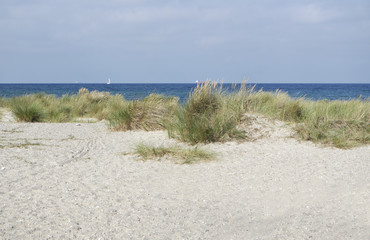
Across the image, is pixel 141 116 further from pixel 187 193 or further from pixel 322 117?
pixel 187 193

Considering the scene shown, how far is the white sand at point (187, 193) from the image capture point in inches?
144

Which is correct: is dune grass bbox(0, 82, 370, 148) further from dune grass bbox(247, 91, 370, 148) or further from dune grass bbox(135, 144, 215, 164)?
dune grass bbox(135, 144, 215, 164)

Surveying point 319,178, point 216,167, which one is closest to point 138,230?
point 216,167

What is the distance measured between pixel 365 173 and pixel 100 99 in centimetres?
1421

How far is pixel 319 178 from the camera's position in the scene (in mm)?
5625

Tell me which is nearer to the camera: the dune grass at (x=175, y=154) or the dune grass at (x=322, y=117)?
the dune grass at (x=175, y=154)

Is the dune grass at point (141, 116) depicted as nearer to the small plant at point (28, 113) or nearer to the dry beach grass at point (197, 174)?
the dry beach grass at point (197, 174)

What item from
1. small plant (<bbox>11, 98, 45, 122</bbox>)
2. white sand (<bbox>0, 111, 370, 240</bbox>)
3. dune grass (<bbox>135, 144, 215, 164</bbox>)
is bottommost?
white sand (<bbox>0, 111, 370, 240</bbox>)

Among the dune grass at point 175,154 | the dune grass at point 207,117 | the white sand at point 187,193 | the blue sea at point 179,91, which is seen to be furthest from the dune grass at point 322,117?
the dune grass at point 175,154

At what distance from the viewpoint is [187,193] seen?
486cm

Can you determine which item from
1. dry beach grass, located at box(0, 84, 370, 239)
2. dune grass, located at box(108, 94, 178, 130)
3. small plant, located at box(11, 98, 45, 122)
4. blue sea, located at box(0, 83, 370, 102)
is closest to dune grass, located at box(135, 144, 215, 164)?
dry beach grass, located at box(0, 84, 370, 239)

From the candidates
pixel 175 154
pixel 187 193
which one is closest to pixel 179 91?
pixel 175 154

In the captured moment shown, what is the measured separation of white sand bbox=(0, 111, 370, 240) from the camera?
12.0 ft

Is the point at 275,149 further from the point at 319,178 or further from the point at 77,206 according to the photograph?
the point at 77,206
